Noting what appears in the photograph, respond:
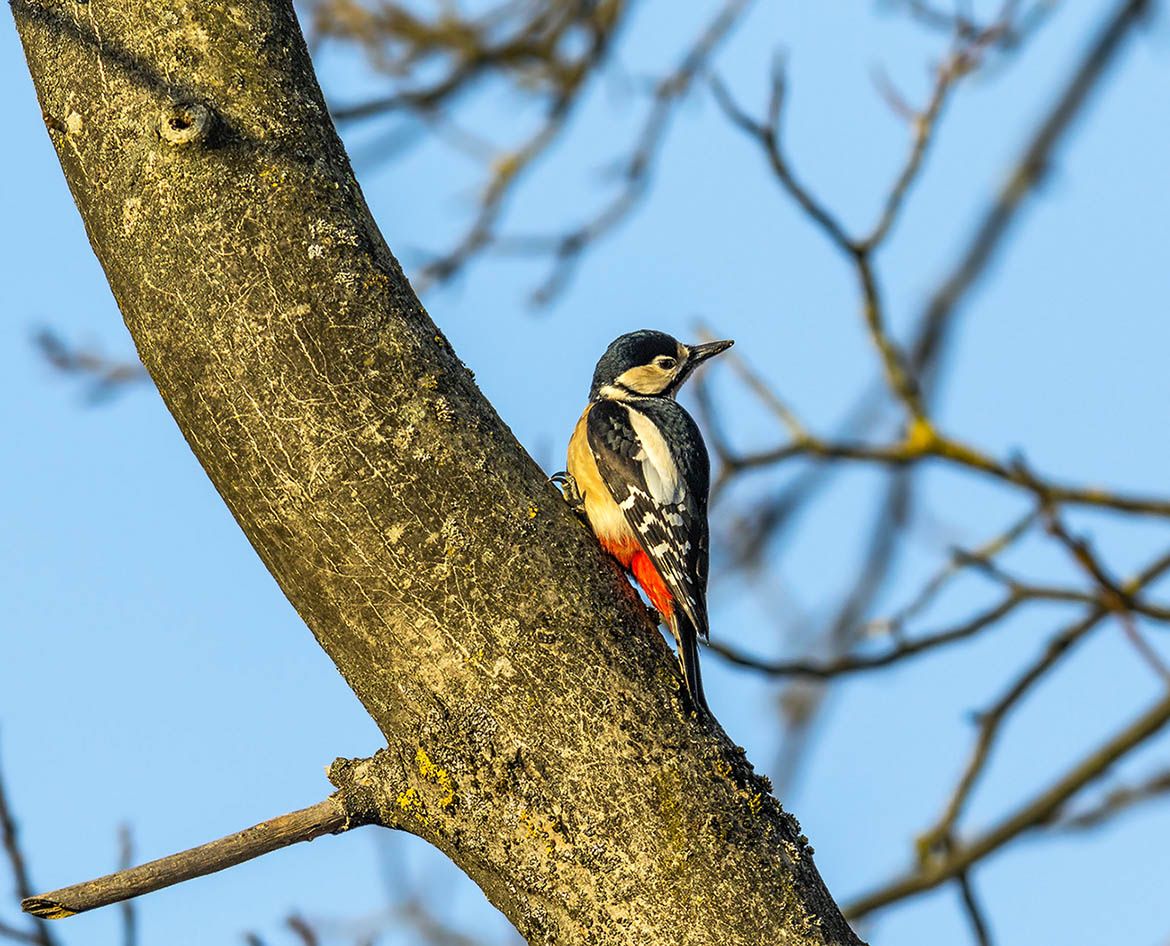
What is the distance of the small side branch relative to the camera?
2193mm

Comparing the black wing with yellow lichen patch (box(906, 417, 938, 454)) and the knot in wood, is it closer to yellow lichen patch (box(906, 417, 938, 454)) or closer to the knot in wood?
yellow lichen patch (box(906, 417, 938, 454))

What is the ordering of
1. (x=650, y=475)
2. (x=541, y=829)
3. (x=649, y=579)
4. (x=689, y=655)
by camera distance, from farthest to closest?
(x=650, y=475) < (x=649, y=579) < (x=689, y=655) < (x=541, y=829)

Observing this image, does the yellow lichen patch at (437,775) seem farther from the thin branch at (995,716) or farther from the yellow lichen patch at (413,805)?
the thin branch at (995,716)

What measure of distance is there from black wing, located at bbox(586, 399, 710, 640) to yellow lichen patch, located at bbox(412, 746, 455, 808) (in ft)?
4.95

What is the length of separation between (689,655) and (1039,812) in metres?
1.04

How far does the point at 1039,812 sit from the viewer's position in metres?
2.30

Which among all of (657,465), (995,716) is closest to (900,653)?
(995,716)

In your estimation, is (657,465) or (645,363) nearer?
(657,465)

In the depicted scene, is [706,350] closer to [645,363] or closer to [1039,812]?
[645,363]

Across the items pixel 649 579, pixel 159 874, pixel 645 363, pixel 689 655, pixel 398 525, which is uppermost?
pixel 645 363

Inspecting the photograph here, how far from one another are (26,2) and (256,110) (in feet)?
1.76

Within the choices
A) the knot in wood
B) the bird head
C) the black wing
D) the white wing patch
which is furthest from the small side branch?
the bird head

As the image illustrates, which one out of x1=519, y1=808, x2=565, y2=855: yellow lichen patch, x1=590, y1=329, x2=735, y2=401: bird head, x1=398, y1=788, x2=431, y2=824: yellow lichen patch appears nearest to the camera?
x1=519, y1=808, x2=565, y2=855: yellow lichen patch

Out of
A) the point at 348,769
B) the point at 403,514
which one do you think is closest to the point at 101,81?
the point at 403,514
